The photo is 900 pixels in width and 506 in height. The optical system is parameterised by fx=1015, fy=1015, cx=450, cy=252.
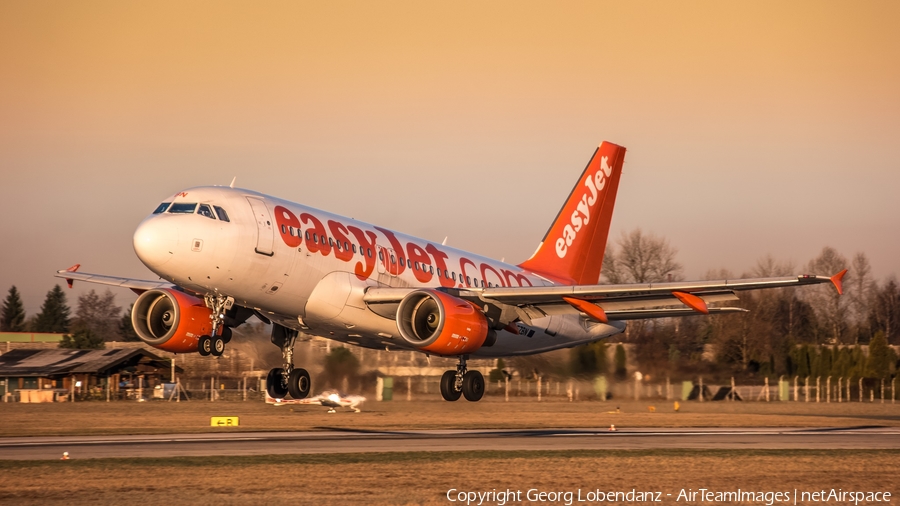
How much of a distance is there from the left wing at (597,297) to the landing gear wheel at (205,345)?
4.71 meters

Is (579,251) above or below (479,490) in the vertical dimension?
above

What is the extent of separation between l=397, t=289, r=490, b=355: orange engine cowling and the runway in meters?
3.70

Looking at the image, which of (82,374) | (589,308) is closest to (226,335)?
(589,308)

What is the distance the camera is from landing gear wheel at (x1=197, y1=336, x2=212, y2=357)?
2914 cm

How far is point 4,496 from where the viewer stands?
22.5m

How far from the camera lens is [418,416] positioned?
49188 millimetres

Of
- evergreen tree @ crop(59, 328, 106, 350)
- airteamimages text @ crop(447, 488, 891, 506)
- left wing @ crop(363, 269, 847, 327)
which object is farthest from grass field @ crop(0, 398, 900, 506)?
evergreen tree @ crop(59, 328, 106, 350)

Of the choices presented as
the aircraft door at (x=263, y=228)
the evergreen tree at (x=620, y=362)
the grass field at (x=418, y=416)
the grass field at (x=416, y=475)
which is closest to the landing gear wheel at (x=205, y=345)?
the grass field at (x=416, y=475)

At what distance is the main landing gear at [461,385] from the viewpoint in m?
34.3

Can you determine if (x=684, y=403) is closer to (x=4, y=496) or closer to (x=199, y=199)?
(x=199, y=199)

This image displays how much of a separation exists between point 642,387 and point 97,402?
31.7 meters

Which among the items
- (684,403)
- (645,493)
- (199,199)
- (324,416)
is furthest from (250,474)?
(684,403)

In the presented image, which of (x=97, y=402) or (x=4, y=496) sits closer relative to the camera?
(x=4, y=496)

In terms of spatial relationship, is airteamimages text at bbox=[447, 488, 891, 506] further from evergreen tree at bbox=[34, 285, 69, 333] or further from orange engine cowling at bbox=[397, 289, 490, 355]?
evergreen tree at bbox=[34, 285, 69, 333]
